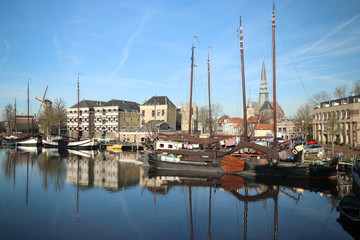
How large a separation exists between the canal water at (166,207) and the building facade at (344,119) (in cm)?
2457

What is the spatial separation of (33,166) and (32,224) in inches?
998

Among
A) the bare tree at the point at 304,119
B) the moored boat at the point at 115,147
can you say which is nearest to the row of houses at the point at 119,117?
the moored boat at the point at 115,147

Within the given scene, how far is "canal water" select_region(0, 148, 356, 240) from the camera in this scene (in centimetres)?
1609

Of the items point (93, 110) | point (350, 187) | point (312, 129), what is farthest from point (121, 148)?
point (350, 187)

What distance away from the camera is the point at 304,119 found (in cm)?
7081

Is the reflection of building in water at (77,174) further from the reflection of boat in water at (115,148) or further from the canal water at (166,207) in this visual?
the reflection of boat in water at (115,148)

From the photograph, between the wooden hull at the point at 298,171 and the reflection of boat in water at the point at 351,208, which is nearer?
the reflection of boat in water at the point at 351,208

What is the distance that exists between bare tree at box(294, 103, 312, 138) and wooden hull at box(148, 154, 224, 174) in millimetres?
40065

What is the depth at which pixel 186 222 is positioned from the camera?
18.0 m

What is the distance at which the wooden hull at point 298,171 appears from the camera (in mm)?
29402

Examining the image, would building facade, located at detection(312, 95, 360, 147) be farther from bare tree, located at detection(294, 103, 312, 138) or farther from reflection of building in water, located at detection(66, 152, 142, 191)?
reflection of building in water, located at detection(66, 152, 142, 191)

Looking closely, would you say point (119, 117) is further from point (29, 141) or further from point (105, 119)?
point (29, 141)

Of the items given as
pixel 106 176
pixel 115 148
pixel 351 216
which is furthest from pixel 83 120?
pixel 351 216

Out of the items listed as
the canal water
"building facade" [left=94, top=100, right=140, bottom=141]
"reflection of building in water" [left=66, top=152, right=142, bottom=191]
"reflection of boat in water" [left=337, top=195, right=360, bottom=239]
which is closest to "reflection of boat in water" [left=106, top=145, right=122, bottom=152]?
"building facade" [left=94, top=100, right=140, bottom=141]
